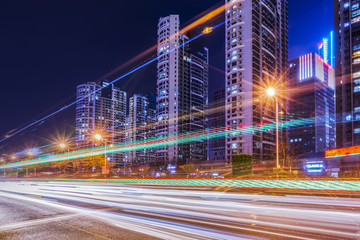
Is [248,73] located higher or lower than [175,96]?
higher

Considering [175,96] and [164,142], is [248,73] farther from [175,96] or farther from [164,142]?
[164,142]

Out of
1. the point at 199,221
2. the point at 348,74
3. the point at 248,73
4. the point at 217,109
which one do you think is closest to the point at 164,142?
the point at 248,73

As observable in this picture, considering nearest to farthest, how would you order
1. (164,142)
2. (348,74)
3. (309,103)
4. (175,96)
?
(348,74) < (164,142) < (175,96) < (309,103)

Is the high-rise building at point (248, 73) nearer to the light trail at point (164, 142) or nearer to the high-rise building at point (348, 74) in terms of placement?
the light trail at point (164, 142)

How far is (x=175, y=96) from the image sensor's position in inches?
4668

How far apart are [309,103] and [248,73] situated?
11512 centimetres

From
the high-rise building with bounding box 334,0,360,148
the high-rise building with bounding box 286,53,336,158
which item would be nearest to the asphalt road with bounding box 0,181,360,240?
the high-rise building with bounding box 334,0,360,148

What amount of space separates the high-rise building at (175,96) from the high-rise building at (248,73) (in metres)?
27.2

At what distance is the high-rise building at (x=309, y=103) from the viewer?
177m

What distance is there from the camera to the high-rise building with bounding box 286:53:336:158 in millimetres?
177125

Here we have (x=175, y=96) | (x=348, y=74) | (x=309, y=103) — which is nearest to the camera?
(x=348, y=74)

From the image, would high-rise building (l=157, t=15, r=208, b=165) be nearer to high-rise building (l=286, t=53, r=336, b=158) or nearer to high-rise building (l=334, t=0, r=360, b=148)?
high-rise building (l=334, t=0, r=360, b=148)

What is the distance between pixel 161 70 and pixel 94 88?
265ft

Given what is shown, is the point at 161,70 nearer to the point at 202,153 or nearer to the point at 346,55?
the point at 202,153
